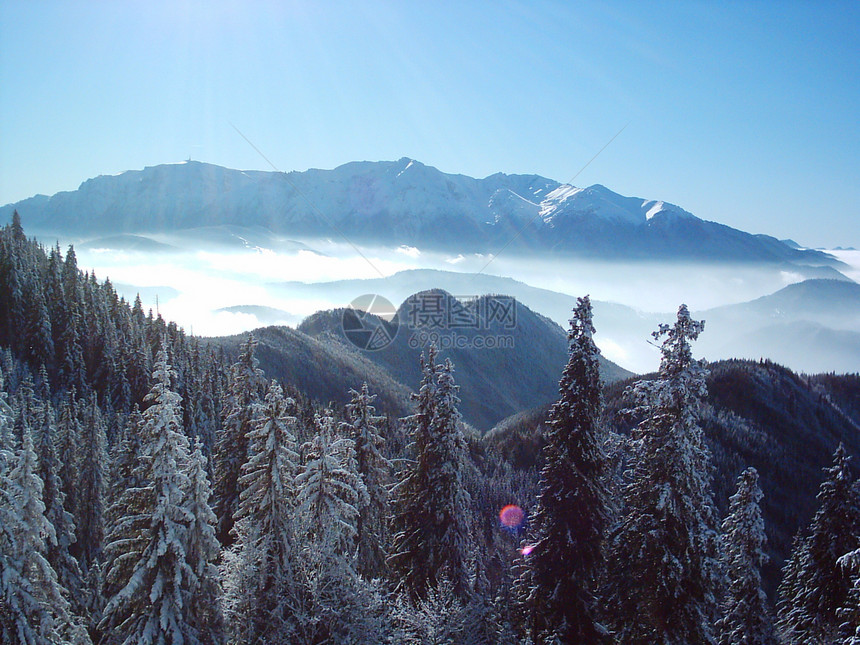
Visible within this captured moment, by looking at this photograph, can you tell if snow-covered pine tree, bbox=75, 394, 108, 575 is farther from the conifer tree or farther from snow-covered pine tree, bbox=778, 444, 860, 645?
snow-covered pine tree, bbox=778, 444, 860, 645

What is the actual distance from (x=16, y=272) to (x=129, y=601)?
97.5 meters

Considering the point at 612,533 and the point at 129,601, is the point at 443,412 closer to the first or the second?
the point at 612,533

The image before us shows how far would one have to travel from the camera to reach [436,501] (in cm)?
2366

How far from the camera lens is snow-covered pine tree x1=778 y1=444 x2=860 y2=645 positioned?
23125mm

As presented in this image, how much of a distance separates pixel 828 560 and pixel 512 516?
280 feet

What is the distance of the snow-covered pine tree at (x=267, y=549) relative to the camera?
18.3 m

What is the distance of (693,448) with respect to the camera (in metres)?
16.5

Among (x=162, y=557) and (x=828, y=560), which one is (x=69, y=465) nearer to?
(x=162, y=557)

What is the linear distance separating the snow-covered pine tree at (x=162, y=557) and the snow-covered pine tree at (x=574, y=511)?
12070 mm

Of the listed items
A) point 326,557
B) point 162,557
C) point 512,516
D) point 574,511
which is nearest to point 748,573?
point 574,511

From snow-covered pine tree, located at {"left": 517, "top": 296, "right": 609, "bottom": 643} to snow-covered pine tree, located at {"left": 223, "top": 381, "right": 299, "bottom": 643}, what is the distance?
8.81 metres

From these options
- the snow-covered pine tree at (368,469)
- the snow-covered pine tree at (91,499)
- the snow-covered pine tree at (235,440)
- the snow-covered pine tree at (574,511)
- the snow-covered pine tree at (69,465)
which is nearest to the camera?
the snow-covered pine tree at (574,511)

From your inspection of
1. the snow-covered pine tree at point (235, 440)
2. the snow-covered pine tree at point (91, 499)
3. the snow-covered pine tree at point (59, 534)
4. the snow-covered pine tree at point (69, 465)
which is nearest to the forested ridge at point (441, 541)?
the snow-covered pine tree at point (235, 440)

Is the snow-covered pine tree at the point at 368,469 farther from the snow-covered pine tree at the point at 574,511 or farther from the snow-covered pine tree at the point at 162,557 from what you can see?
the snow-covered pine tree at the point at 574,511
